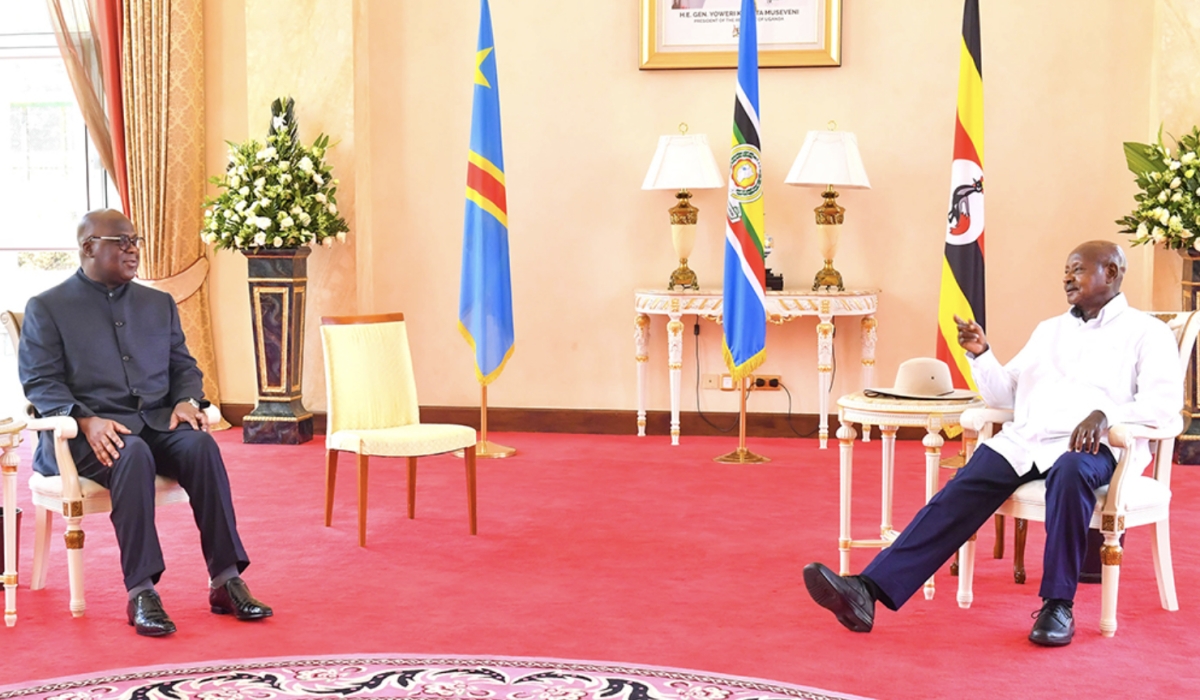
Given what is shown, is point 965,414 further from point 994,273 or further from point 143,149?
point 143,149

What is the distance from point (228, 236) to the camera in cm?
745

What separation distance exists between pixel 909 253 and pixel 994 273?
0.54 meters

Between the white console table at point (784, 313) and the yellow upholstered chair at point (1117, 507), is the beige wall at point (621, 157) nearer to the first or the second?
the white console table at point (784, 313)

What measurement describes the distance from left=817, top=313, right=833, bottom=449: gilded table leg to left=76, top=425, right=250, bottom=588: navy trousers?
410cm

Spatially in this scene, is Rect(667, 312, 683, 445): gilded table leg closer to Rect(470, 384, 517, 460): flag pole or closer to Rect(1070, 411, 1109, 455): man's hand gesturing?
Rect(470, 384, 517, 460): flag pole

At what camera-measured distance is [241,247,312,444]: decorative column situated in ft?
24.6

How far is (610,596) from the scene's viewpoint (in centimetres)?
420

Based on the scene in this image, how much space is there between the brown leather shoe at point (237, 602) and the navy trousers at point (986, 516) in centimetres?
193

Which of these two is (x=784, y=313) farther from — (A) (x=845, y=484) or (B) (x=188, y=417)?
(B) (x=188, y=417)

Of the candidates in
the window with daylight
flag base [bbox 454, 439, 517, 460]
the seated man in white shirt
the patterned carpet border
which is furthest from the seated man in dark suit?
the window with daylight

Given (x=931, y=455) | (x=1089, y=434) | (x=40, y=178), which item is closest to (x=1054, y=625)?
(x=1089, y=434)

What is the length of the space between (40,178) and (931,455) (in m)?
6.98

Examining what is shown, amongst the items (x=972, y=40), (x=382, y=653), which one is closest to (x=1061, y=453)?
(x=382, y=653)

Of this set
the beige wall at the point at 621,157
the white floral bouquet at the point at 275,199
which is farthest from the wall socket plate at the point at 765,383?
the white floral bouquet at the point at 275,199
